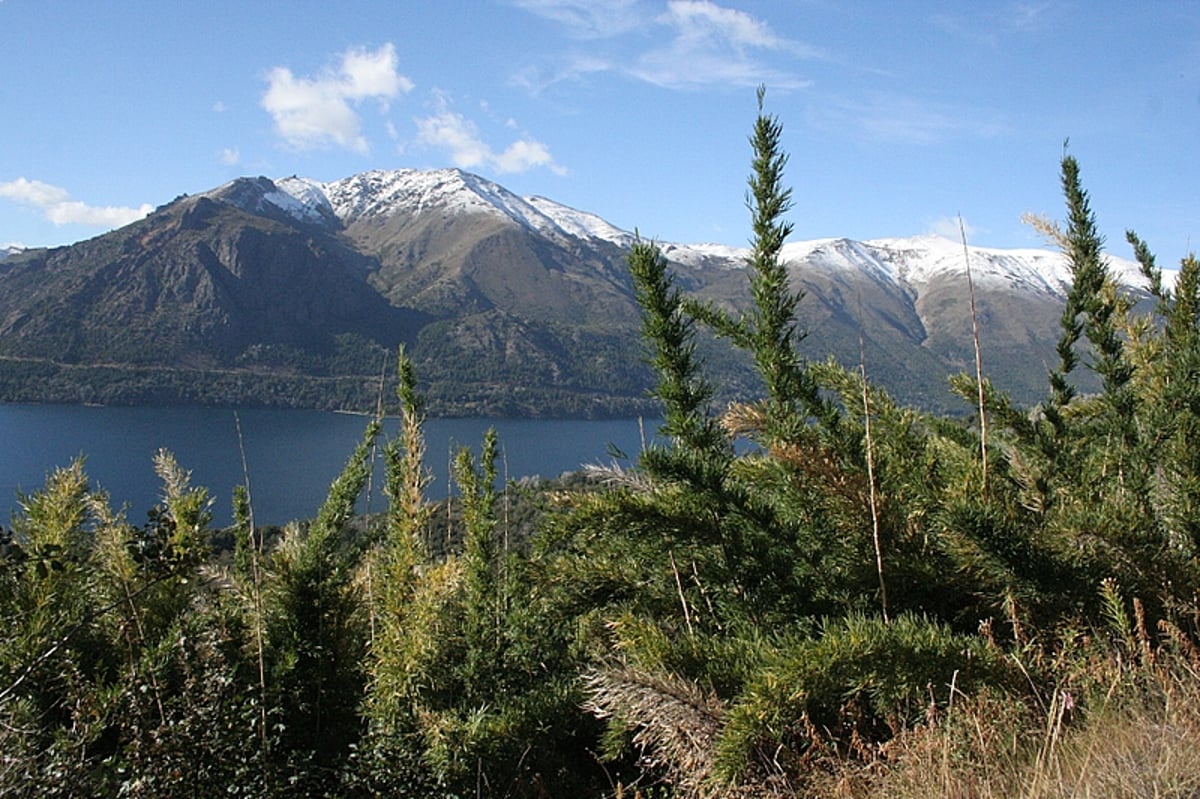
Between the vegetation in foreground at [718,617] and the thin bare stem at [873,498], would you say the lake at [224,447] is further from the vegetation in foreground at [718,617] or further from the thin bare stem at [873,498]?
the thin bare stem at [873,498]

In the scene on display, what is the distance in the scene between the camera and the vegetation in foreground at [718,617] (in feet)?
7.05

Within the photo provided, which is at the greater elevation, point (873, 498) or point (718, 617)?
point (873, 498)

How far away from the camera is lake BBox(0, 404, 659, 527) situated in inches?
2477

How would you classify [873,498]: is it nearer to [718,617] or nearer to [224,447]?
[718,617]

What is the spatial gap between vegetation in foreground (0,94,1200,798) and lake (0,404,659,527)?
125 feet

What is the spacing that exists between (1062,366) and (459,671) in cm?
382

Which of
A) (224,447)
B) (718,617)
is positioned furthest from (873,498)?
(224,447)

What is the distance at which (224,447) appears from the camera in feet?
303

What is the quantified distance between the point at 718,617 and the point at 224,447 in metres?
100

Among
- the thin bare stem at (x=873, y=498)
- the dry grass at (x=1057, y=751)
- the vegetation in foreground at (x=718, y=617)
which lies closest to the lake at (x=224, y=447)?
the vegetation in foreground at (x=718, y=617)

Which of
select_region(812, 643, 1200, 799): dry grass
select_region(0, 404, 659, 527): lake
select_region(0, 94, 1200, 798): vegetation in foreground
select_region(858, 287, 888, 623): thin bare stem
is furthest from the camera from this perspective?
select_region(0, 404, 659, 527): lake

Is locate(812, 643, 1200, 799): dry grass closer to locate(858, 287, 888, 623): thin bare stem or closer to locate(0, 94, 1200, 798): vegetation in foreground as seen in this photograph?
locate(0, 94, 1200, 798): vegetation in foreground

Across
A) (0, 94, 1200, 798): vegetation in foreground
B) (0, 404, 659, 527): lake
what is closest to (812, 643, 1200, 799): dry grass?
(0, 94, 1200, 798): vegetation in foreground

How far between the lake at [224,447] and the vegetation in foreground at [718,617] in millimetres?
38143
